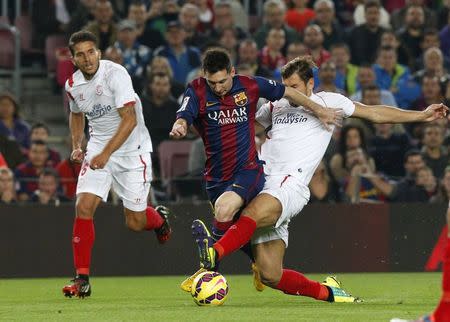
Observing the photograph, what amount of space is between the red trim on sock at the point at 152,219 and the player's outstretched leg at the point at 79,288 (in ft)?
4.78

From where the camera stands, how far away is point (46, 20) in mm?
18281

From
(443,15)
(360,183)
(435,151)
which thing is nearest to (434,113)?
(360,183)

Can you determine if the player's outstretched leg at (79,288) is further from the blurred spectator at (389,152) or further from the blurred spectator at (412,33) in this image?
the blurred spectator at (412,33)

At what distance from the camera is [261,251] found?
9.75 m

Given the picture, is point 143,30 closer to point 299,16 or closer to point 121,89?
point 299,16

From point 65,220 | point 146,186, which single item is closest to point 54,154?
point 65,220

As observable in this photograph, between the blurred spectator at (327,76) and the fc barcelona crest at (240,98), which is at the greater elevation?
the blurred spectator at (327,76)

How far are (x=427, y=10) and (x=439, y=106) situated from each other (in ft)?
31.4

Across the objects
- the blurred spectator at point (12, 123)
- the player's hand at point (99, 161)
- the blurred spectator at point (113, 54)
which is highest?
the blurred spectator at point (113, 54)

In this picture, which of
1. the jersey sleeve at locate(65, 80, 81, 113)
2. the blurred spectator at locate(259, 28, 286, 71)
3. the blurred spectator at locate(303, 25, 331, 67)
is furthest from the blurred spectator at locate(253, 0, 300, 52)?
the jersey sleeve at locate(65, 80, 81, 113)

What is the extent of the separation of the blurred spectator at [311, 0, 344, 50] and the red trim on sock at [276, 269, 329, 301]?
→ 898 cm

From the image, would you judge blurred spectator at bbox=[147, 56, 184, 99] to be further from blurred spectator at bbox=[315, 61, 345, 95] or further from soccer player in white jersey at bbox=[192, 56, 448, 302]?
soccer player in white jersey at bbox=[192, 56, 448, 302]

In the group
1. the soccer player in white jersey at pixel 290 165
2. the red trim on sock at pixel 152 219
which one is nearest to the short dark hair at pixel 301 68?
the soccer player in white jersey at pixel 290 165

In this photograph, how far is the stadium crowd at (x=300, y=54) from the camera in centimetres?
1505
